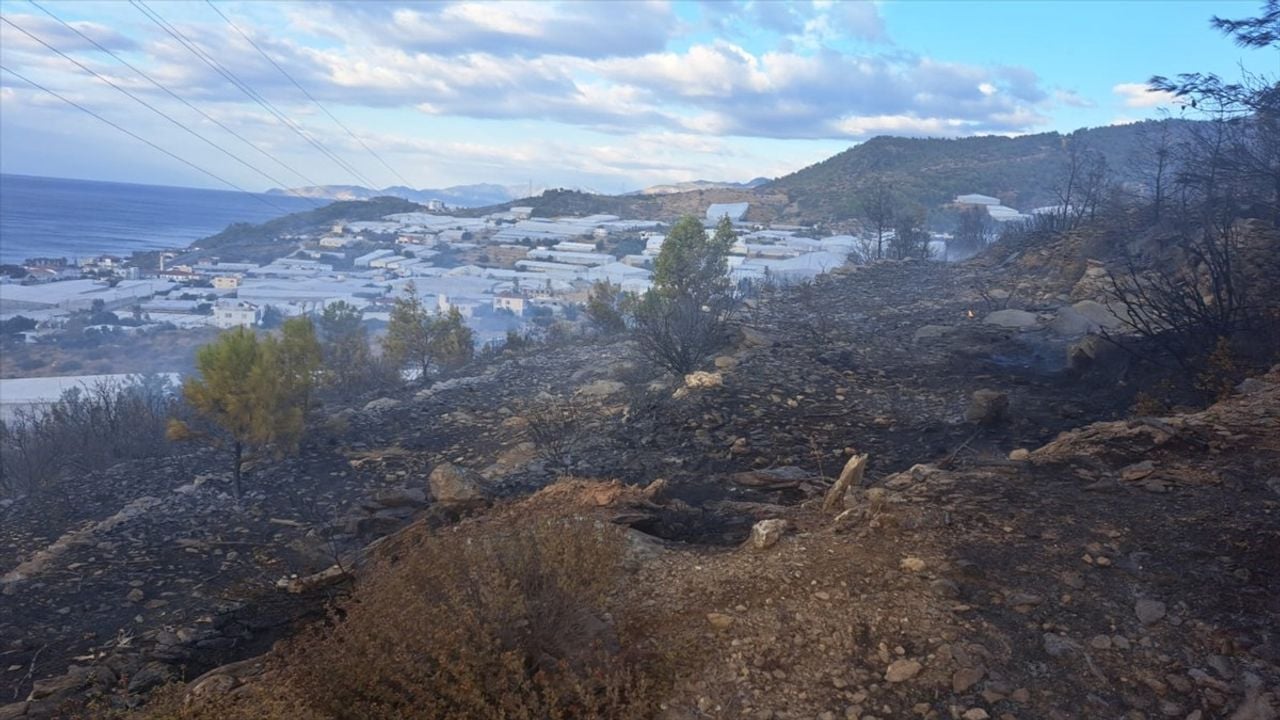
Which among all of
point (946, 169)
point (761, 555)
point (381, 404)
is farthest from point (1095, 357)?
point (946, 169)

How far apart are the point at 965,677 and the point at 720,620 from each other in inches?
39.4

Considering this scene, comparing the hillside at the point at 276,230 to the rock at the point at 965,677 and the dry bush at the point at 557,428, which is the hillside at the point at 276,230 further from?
the rock at the point at 965,677

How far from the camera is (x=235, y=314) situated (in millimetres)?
26984

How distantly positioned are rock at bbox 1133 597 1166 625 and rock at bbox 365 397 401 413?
10349mm

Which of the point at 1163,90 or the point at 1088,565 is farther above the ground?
the point at 1163,90

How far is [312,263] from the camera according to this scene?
38.0 m

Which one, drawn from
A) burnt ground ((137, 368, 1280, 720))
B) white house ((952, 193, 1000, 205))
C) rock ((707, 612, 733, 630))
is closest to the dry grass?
burnt ground ((137, 368, 1280, 720))

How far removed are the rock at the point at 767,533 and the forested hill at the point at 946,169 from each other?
35.6m

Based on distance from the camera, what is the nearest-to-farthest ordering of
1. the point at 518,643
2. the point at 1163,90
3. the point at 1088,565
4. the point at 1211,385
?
the point at 518,643
the point at 1088,565
the point at 1211,385
the point at 1163,90

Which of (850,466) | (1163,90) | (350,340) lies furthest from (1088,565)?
(350,340)

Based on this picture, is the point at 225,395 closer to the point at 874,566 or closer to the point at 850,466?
the point at 850,466

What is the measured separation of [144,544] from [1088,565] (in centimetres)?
751

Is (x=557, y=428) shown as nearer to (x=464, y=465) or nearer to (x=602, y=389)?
(x=464, y=465)

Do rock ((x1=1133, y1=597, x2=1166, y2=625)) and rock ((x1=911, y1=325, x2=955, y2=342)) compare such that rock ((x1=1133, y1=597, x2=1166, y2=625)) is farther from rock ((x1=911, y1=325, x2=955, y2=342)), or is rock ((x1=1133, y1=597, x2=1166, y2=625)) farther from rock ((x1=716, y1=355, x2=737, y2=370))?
rock ((x1=911, y1=325, x2=955, y2=342))
